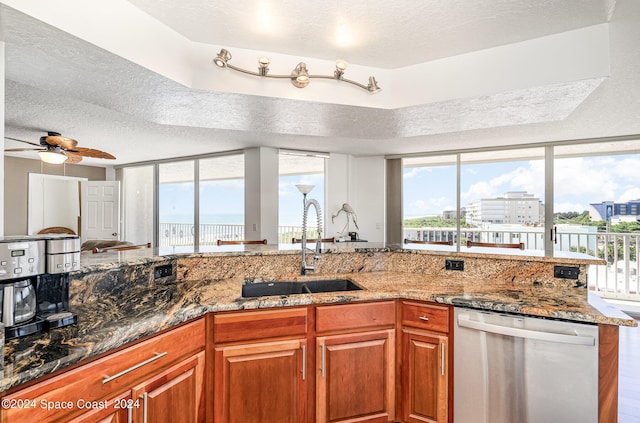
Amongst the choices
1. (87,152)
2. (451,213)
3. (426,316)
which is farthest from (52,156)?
(451,213)

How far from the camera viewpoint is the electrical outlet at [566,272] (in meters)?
1.91

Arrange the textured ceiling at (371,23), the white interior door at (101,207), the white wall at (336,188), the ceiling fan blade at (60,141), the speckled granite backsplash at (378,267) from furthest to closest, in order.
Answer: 1. the white interior door at (101,207)
2. the white wall at (336,188)
3. the ceiling fan blade at (60,141)
4. the speckled granite backsplash at (378,267)
5. the textured ceiling at (371,23)

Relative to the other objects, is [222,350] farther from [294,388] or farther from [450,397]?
[450,397]

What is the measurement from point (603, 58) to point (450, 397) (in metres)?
2.05

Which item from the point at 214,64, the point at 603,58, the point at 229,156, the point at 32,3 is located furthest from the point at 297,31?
the point at 229,156

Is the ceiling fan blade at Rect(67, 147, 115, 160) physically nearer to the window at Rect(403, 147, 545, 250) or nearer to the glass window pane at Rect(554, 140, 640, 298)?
the window at Rect(403, 147, 545, 250)

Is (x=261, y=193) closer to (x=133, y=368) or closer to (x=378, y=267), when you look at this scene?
(x=378, y=267)

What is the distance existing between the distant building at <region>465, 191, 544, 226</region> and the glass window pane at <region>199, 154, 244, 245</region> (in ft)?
12.5

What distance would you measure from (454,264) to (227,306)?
1579 mm

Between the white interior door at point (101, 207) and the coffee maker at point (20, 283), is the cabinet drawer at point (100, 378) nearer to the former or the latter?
the coffee maker at point (20, 283)

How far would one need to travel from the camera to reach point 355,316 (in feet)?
5.77

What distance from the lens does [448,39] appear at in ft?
6.22

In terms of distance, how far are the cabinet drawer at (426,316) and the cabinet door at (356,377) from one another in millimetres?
128

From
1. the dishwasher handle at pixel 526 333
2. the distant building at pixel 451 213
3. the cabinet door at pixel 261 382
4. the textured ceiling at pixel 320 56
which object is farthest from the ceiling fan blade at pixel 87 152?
the distant building at pixel 451 213
